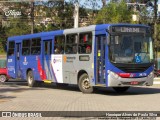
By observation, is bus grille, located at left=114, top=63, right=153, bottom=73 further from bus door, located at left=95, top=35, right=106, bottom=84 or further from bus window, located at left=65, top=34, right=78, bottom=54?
bus window, located at left=65, top=34, right=78, bottom=54

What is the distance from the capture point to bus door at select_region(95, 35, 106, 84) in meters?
19.3

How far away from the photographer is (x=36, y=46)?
25203 millimetres

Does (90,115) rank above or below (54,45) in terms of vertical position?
below

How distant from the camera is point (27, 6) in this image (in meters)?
55.0

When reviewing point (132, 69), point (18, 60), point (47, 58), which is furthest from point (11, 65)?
point (132, 69)

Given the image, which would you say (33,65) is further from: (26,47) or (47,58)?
(47,58)

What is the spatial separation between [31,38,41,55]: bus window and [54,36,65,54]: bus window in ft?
6.61

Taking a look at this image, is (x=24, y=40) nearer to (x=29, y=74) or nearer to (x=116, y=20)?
(x=29, y=74)

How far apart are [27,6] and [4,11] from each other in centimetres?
392

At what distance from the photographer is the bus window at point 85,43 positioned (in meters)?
20.1

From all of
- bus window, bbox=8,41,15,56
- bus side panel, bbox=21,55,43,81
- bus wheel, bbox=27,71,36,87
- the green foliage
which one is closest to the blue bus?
bus side panel, bbox=21,55,43,81

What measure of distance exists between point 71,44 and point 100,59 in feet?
8.38

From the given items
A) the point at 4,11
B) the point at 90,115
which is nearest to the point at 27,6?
the point at 4,11

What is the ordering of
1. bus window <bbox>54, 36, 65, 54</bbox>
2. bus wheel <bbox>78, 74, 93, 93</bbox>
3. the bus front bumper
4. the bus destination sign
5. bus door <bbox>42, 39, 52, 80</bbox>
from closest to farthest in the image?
1. the bus front bumper
2. the bus destination sign
3. bus wheel <bbox>78, 74, 93, 93</bbox>
4. bus window <bbox>54, 36, 65, 54</bbox>
5. bus door <bbox>42, 39, 52, 80</bbox>
